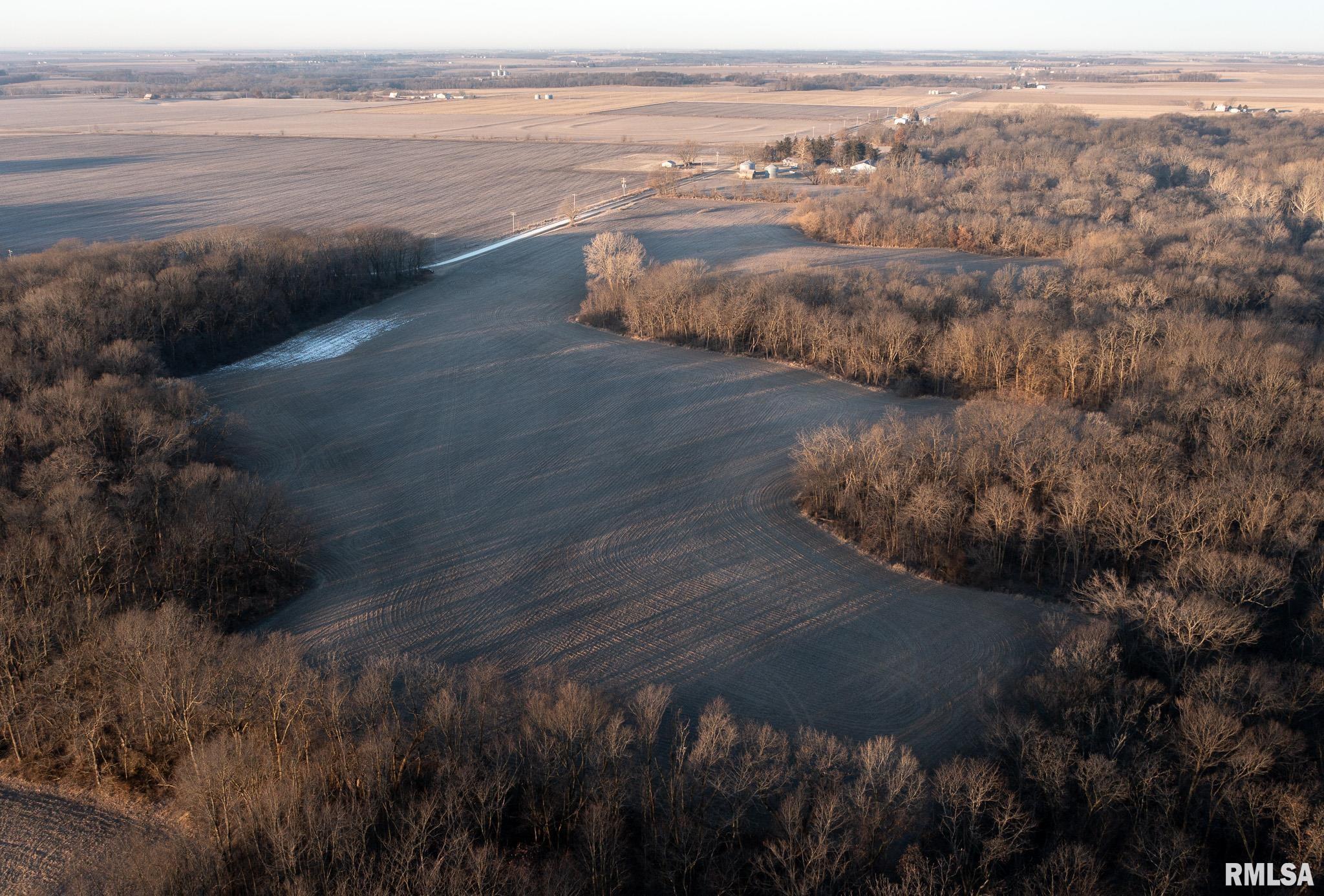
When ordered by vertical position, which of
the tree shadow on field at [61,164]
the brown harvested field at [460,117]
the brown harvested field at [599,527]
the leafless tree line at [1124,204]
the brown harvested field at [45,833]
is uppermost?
the brown harvested field at [460,117]

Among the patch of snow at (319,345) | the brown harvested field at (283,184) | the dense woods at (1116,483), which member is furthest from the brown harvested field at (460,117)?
the dense woods at (1116,483)

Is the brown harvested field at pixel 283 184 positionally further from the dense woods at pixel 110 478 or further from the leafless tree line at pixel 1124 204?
the leafless tree line at pixel 1124 204

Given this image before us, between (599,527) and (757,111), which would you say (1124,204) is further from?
(757,111)

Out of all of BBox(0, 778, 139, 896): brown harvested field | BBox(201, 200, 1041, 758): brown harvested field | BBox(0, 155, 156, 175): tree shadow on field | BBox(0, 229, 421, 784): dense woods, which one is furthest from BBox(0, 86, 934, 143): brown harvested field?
BBox(0, 778, 139, 896): brown harvested field

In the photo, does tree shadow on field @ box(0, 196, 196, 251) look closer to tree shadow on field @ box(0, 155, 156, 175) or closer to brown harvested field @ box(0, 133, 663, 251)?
brown harvested field @ box(0, 133, 663, 251)

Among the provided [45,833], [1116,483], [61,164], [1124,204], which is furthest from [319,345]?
[61,164]

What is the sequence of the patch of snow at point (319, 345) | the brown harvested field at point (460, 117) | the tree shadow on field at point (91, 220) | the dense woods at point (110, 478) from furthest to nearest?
the brown harvested field at point (460, 117) → the tree shadow on field at point (91, 220) → the patch of snow at point (319, 345) → the dense woods at point (110, 478)
